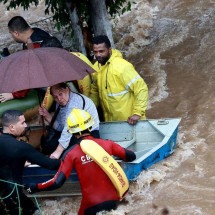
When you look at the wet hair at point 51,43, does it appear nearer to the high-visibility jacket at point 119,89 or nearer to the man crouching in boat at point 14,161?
the high-visibility jacket at point 119,89

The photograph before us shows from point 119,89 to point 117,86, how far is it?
47 mm

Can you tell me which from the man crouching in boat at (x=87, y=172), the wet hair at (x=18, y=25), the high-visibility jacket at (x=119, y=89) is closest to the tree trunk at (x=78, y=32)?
the wet hair at (x=18, y=25)

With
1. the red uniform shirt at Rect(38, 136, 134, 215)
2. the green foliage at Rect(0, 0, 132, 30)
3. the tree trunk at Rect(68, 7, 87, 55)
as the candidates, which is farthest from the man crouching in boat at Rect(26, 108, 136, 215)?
the tree trunk at Rect(68, 7, 87, 55)

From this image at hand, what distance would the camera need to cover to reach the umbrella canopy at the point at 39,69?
559cm

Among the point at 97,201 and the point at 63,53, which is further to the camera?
the point at 63,53

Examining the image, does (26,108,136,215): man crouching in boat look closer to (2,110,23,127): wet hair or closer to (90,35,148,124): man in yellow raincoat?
(2,110,23,127): wet hair

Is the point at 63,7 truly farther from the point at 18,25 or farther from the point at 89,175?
the point at 89,175

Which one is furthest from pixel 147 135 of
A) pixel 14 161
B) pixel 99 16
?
pixel 99 16

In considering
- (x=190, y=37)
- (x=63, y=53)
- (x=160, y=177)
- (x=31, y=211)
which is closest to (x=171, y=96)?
(x=190, y=37)

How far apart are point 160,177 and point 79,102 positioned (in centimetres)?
148

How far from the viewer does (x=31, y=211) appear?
5.45 metres

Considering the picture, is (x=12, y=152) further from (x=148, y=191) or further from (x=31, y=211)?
(x=148, y=191)

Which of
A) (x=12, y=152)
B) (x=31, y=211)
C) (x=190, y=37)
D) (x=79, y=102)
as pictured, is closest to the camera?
(x=12, y=152)

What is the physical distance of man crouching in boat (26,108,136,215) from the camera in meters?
4.80
